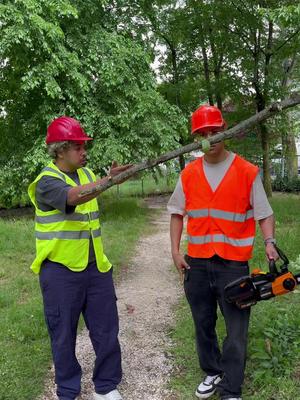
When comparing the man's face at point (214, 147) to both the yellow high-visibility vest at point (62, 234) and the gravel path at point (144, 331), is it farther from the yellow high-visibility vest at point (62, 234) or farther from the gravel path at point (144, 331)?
the gravel path at point (144, 331)

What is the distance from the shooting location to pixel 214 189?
319 cm

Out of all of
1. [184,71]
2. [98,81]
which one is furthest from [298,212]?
[184,71]

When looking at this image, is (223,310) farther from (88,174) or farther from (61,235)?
(88,174)

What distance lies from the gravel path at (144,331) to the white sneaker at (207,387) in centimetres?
26

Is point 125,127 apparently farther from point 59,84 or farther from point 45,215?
point 45,215

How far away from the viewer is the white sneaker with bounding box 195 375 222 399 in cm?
344

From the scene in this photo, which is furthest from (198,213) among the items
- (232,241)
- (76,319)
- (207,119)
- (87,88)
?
(87,88)

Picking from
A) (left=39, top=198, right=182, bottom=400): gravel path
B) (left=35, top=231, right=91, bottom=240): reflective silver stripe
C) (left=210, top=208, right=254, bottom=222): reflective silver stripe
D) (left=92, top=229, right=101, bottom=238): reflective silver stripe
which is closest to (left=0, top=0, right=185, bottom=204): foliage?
(left=39, top=198, right=182, bottom=400): gravel path

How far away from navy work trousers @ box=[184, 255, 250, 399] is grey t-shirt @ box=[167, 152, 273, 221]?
1.25 feet

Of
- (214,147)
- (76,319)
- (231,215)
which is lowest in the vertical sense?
(76,319)

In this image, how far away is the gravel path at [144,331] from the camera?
147 inches

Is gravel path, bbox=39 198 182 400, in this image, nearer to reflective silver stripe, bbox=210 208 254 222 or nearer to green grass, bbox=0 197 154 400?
green grass, bbox=0 197 154 400

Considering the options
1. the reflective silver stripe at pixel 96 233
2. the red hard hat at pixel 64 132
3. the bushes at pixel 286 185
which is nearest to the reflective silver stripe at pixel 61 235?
the reflective silver stripe at pixel 96 233

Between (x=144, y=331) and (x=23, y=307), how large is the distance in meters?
1.56
